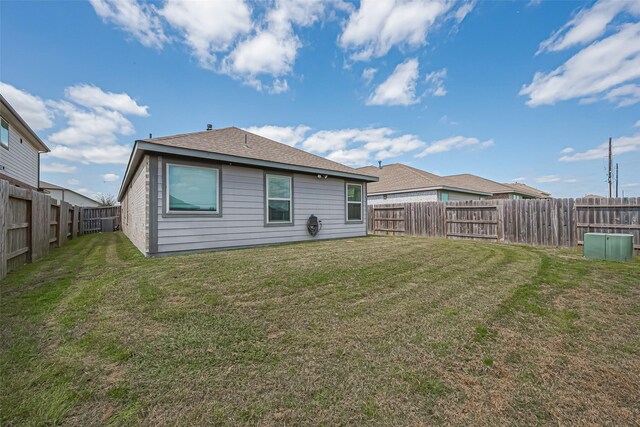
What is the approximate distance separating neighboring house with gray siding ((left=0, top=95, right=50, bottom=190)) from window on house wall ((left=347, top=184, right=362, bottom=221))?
12267mm

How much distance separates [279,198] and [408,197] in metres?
11.2

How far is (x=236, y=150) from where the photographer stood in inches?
302

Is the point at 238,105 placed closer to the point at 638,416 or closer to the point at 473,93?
the point at 473,93

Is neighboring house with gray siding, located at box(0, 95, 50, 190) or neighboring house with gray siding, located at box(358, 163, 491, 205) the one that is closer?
neighboring house with gray siding, located at box(0, 95, 50, 190)

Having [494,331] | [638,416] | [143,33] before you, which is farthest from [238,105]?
[638,416]

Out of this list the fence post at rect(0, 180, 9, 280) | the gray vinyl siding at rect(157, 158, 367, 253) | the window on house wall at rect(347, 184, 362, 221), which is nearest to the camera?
the fence post at rect(0, 180, 9, 280)

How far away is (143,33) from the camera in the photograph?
26.3 ft

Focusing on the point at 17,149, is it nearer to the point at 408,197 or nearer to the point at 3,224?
the point at 3,224

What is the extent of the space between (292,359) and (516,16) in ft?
40.4

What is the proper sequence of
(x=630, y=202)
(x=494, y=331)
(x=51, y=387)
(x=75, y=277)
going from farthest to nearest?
(x=630, y=202), (x=75, y=277), (x=494, y=331), (x=51, y=387)

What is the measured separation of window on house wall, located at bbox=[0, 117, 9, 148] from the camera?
32.3ft

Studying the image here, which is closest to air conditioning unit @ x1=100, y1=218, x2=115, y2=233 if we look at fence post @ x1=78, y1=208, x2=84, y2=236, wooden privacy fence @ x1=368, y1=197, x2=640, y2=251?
fence post @ x1=78, y1=208, x2=84, y2=236

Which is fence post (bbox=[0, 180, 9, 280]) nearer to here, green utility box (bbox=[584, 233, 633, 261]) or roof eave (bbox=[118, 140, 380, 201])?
roof eave (bbox=[118, 140, 380, 201])

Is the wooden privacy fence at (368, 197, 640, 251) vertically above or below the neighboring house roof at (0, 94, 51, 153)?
below
